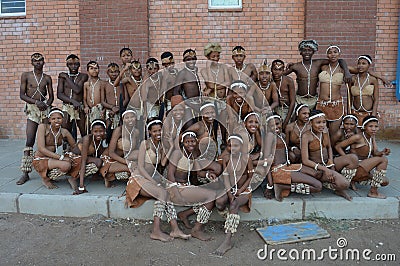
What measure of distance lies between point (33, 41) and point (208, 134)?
5.10 m

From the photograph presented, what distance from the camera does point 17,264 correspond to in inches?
130

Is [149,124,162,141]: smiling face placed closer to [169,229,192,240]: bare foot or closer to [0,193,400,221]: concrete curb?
[0,193,400,221]: concrete curb

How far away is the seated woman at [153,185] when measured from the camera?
3796mm

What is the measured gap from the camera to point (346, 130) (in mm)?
4684

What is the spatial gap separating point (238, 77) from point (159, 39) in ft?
9.67

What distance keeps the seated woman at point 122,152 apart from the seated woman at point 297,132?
1880mm

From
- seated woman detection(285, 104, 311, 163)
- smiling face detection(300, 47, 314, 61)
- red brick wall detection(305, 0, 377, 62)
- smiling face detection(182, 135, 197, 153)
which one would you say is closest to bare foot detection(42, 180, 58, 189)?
smiling face detection(182, 135, 197, 153)

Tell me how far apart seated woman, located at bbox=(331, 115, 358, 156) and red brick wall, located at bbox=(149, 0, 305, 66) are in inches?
114

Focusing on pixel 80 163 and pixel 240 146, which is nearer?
pixel 240 146

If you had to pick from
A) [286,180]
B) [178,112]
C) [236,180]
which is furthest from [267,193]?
[178,112]

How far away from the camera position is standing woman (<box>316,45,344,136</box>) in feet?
17.1

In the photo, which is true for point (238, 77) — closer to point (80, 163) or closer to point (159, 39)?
point (80, 163)

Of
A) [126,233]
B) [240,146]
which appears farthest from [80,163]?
[240,146]

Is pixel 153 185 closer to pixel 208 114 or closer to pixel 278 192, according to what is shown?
pixel 208 114
